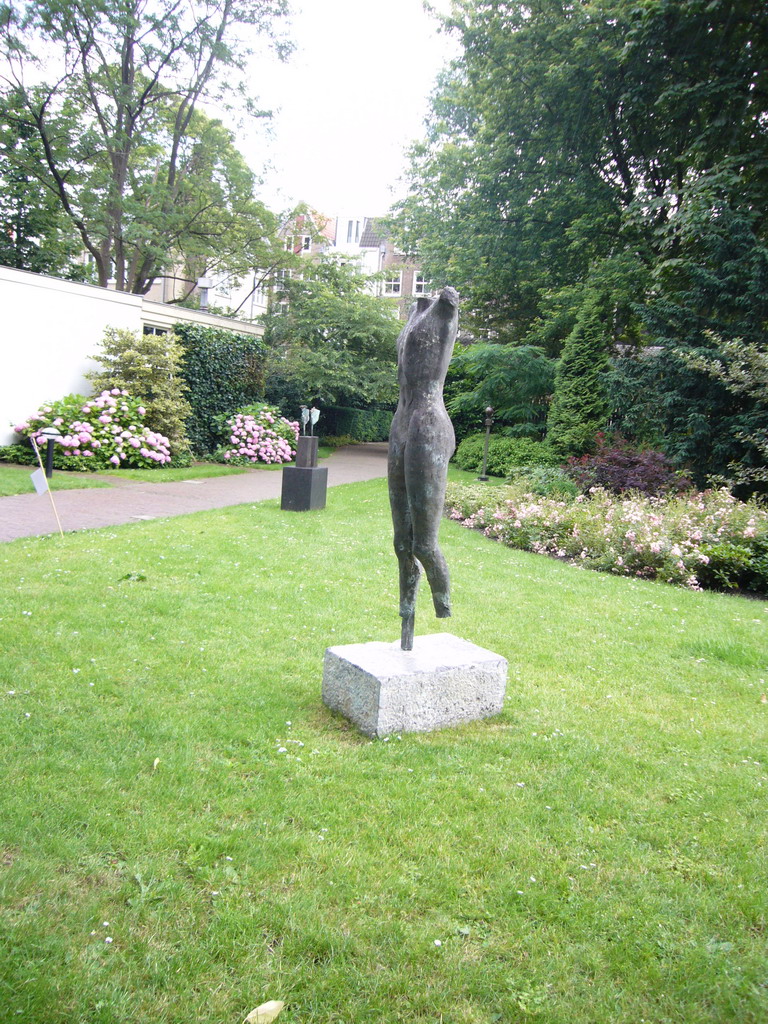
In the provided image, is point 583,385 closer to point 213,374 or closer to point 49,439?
point 213,374

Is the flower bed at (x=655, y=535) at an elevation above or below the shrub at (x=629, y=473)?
below

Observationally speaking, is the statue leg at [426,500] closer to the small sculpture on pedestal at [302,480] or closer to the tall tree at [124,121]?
the small sculpture on pedestal at [302,480]

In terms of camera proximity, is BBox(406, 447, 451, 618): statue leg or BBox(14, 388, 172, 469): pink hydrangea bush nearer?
BBox(406, 447, 451, 618): statue leg

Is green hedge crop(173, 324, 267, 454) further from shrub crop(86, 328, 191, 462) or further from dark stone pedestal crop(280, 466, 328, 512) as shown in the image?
dark stone pedestal crop(280, 466, 328, 512)

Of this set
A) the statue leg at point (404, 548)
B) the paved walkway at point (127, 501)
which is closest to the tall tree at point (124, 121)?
the paved walkway at point (127, 501)

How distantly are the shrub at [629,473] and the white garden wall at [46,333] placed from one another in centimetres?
1134

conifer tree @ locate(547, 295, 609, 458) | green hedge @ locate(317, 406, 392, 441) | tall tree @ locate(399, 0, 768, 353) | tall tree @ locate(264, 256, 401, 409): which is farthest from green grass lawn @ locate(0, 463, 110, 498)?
green hedge @ locate(317, 406, 392, 441)

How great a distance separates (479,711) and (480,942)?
183 centimetres

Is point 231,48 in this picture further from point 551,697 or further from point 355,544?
point 551,697

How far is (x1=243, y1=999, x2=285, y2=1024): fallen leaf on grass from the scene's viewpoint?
1956 mm

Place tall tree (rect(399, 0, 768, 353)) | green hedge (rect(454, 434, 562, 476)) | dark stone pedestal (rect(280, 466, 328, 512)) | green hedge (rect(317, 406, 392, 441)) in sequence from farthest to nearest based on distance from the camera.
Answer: green hedge (rect(317, 406, 392, 441)) → green hedge (rect(454, 434, 562, 476)) → tall tree (rect(399, 0, 768, 353)) → dark stone pedestal (rect(280, 466, 328, 512))

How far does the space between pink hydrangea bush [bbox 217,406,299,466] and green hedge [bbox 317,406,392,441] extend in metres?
7.51

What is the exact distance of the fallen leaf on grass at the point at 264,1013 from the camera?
1956 mm

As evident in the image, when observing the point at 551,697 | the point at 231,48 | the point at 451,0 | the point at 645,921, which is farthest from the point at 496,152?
the point at 645,921
